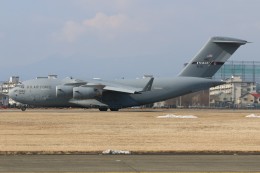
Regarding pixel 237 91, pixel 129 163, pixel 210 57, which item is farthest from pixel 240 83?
pixel 129 163

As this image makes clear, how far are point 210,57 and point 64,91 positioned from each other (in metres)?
18.4

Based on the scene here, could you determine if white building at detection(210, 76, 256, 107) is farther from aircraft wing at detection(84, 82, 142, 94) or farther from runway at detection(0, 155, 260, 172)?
runway at detection(0, 155, 260, 172)

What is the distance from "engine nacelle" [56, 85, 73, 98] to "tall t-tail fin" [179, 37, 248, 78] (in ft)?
45.3

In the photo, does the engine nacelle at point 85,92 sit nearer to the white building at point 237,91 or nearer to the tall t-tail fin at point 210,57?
the tall t-tail fin at point 210,57

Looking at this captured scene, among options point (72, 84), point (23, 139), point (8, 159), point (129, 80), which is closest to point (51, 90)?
point (72, 84)

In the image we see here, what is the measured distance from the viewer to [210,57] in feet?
235

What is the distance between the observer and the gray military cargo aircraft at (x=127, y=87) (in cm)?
6981

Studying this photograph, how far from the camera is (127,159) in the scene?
20.7 m

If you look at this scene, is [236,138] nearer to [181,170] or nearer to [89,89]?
[181,170]

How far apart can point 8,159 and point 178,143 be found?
10002mm

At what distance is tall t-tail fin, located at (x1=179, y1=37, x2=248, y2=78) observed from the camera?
2800 inches

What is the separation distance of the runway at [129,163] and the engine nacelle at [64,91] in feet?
160

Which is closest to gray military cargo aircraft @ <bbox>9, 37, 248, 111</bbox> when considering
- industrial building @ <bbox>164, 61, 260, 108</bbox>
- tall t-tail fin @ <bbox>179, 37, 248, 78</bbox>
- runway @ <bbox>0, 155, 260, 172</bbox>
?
tall t-tail fin @ <bbox>179, 37, 248, 78</bbox>

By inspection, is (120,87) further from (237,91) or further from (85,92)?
(237,91)
